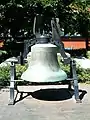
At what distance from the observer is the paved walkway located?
21.3 ft

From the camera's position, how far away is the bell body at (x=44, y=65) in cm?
720

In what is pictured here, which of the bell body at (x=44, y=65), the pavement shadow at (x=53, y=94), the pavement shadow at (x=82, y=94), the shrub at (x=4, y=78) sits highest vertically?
the bell body at (x=44, y=65)

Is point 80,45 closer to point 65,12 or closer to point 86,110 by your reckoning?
point 65,12

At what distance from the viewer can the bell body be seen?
23.6 ft

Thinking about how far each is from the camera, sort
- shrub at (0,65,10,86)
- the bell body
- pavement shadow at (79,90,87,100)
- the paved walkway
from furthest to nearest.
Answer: shrub at (0,65,10,86) < pavement shadow at (79,90,87,100) < the bell body < the paved walkway

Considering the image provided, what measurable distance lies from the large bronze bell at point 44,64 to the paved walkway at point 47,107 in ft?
1.88

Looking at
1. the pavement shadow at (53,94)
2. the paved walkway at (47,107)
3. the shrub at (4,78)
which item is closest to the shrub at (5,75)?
the shrub at (4,78)

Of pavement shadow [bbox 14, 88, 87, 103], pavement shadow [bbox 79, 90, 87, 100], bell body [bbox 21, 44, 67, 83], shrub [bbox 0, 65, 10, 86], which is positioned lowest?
pavement shadow [bbox 79, 90, 87, 100]

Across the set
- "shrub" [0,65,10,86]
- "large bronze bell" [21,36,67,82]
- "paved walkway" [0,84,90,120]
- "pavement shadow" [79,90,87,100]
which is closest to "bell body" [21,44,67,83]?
"large bronze bell" [21,36,67,82]

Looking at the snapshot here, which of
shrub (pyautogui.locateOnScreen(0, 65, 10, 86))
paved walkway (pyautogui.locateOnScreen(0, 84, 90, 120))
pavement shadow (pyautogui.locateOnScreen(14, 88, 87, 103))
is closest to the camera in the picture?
paved walkway (pyautogui.locateOnScreen(0, 84, 90, 120))

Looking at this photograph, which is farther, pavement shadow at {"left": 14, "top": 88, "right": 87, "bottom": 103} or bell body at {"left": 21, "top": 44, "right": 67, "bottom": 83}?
pavement shadow at {"left": 14, "top": 88, "right": 87, "bottom": 103}

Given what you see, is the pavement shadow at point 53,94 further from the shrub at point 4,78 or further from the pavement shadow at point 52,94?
the shrub at point 4,78

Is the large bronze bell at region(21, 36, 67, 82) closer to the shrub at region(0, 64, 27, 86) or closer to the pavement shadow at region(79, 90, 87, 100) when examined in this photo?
the pavement shadow at region(79, 90, 87, 100)

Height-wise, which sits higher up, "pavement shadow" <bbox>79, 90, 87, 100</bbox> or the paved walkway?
the paved walkway
